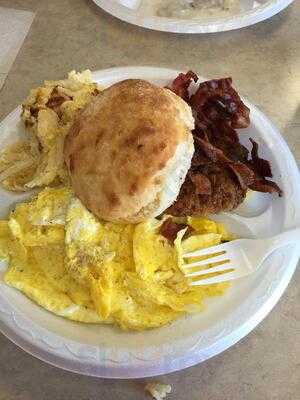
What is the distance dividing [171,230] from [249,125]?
12.8 inches

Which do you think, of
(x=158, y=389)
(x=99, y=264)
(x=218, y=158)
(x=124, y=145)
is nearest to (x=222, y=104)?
(x=218, y=158)

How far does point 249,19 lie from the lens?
1566mm

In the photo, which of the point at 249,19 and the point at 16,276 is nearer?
the point at 16,276

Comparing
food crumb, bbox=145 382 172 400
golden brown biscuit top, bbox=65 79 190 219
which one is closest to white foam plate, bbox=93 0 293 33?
golden brown biscuit top, bbox=65 79 190 219

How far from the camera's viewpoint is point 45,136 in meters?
1.19

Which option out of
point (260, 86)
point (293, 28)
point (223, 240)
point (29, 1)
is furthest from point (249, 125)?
point (29, 1)

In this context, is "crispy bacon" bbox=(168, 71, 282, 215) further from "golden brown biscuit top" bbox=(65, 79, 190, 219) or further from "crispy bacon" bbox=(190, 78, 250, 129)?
"golden brown biscuit top" bbox=(65, 79, 190, 219)

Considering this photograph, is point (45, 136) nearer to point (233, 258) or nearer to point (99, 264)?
point (99, 264)

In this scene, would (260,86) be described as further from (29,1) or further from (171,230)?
(29,1)

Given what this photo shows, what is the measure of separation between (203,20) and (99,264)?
889 millimetres

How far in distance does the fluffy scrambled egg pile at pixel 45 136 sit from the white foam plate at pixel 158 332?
26 centimetres

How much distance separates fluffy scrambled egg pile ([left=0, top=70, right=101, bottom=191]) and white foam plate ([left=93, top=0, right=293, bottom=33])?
0.40m

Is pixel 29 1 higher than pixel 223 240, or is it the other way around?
pixel 29 1

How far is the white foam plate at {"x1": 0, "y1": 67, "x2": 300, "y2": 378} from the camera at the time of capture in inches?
38.0
